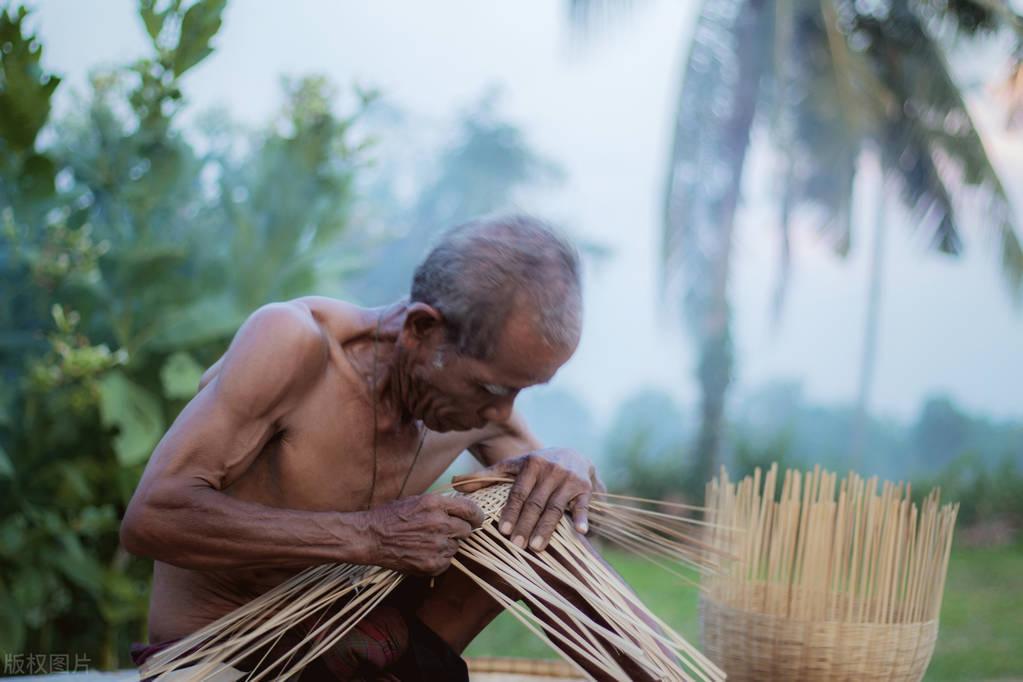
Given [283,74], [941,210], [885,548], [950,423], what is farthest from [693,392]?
[885,548]

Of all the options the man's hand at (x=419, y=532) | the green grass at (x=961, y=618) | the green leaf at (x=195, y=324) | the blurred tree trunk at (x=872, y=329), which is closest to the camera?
the man's hand at (x=419, y=532)

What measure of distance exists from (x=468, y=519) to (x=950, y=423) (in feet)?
32.4

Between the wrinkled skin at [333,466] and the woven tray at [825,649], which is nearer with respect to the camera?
the wrinkled skin at [333,466]

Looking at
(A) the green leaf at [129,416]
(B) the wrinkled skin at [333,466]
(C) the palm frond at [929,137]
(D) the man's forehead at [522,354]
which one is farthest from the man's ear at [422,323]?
(C) the palm frond at [929,137]

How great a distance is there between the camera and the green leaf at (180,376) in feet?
8.73

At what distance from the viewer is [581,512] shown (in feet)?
5.19

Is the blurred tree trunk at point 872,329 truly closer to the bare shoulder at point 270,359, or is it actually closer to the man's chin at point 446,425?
the man's chin at point 446,425

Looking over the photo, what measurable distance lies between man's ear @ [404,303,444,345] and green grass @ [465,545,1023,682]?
305cm

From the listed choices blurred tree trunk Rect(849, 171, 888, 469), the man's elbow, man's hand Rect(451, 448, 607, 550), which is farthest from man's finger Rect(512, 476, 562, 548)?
blurred tree trunk Rect(849, 171, 888, 469)

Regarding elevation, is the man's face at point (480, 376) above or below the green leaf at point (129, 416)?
above

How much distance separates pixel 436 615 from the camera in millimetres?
1607

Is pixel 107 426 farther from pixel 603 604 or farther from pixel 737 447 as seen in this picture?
pixel 737 447

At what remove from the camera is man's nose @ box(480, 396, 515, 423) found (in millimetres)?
1530

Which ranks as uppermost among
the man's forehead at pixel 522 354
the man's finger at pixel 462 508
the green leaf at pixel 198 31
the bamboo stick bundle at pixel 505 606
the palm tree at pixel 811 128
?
the palm tree at pixel 811 128
